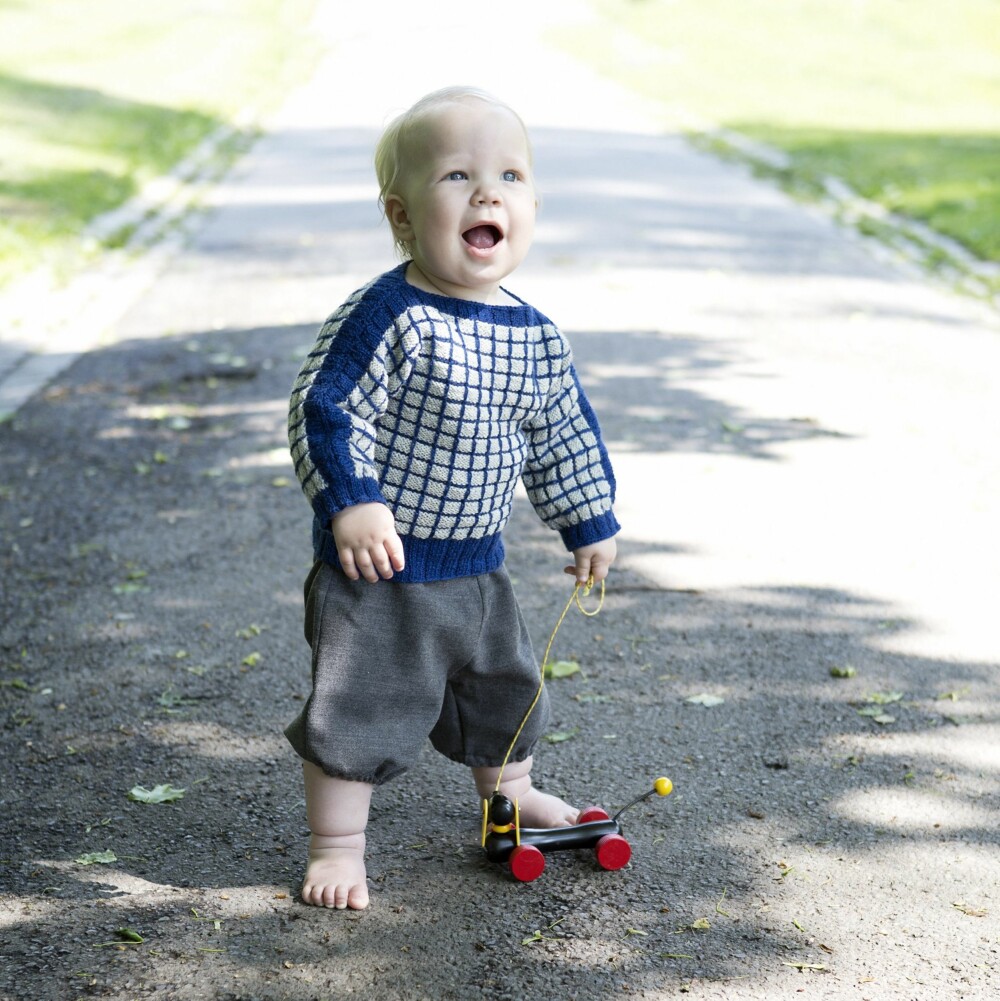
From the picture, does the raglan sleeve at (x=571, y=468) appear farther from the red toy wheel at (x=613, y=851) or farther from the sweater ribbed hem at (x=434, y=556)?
the red toy wheel at (x=613, y=851)

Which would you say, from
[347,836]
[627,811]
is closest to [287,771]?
[347,836]

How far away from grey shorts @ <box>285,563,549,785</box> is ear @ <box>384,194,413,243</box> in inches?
24.4

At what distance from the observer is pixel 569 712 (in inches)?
141

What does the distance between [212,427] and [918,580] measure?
2989mm

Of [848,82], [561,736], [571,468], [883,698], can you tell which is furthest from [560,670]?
[848,82]

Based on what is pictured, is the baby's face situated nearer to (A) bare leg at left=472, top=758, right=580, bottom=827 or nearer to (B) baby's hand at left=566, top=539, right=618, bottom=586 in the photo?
(B) baby's hand at left=566, top=539, right=618, bottom=586

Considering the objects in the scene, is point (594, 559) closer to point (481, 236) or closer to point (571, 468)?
point (571, 468)

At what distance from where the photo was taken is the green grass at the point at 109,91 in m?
11.2

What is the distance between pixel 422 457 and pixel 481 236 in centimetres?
40

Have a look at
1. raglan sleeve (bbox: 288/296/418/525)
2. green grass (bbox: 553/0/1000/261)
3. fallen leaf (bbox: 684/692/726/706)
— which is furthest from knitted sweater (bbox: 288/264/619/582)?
green grass (bbox: 553/0/1000/261)

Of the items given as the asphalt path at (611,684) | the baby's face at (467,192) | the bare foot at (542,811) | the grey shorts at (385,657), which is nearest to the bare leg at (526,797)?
the bare foot at (542,811)

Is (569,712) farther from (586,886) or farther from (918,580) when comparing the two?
(918,580)

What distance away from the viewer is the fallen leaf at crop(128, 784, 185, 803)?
313 centimetres

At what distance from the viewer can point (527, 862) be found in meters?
2.77
